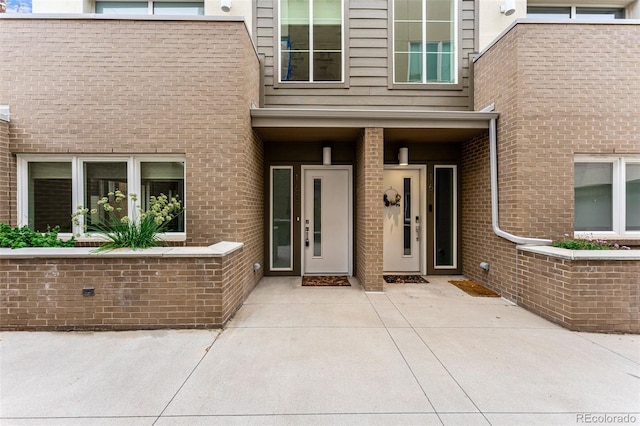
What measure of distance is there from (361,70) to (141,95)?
400cm

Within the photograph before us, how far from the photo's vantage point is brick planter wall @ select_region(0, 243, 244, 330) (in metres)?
3.48

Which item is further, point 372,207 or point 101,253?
point 372,207

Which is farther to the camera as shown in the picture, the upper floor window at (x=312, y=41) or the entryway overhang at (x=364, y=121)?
the upper floor window at (x=312, y=41)

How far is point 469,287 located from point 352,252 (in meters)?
2.31

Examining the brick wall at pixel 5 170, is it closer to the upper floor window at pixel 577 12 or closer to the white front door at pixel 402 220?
the white front door at pixel 402 220

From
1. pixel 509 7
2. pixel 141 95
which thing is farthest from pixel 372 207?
pixel 509 7

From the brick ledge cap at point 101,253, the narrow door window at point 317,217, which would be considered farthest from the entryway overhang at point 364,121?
the brick ledge cap at point 101,253

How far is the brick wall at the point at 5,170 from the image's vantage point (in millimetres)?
4328

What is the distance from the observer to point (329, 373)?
2.66 meters

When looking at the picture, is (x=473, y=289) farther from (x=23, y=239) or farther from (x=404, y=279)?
(x=23, y=239)

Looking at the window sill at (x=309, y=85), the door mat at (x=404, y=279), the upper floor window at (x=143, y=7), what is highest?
the upper floor window at (x=143, y=7)

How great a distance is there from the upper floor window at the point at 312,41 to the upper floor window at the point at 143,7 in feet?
7.49

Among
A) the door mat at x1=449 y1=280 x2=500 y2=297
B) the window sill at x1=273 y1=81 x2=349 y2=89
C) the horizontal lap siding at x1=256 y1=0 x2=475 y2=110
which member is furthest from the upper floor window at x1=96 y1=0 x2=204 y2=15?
the door mat at x1=449 y1=280 x2=500 y2=297

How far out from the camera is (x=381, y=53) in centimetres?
594
